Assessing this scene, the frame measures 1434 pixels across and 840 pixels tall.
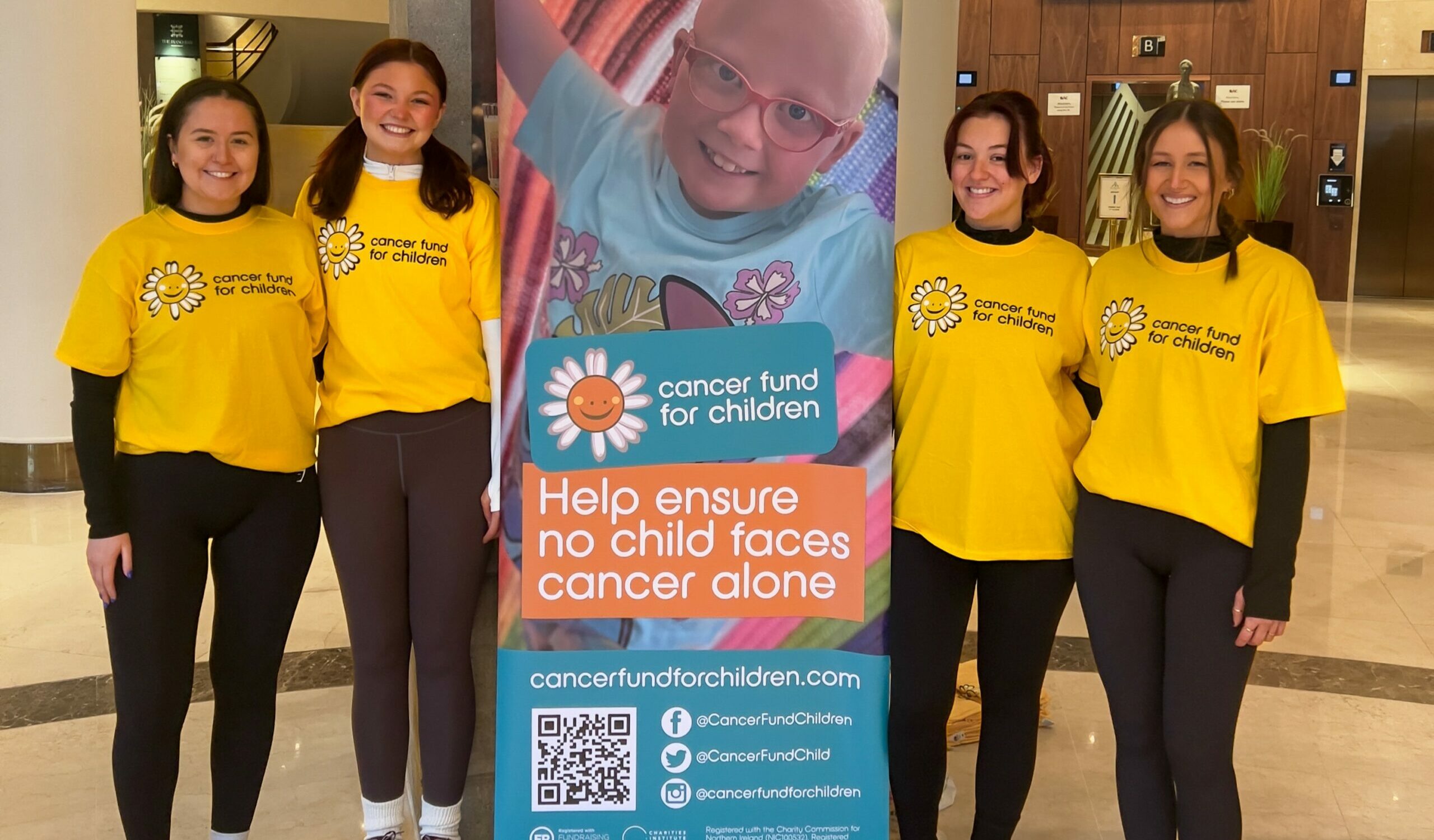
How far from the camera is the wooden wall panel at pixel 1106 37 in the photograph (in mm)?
14680

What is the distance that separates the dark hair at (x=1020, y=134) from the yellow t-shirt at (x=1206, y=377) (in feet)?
0.77

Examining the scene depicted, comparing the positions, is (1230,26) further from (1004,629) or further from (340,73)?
(1004,629)

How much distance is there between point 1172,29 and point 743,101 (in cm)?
1353

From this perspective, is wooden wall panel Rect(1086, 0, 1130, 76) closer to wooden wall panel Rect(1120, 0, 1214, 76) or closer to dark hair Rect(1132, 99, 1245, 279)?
wooden wall panel Rect(1120, 0, 1214, 76)

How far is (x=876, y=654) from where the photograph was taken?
2494 mm

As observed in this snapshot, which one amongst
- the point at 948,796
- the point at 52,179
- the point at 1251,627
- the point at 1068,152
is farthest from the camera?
the point at 1068,152

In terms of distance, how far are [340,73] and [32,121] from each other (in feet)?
28.0

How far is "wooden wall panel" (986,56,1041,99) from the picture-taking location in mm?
14906

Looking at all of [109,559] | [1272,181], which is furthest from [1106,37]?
[109,559]

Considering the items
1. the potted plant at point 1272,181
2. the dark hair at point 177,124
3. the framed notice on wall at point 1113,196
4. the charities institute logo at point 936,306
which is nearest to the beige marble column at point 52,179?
the dark hair at point 177,124

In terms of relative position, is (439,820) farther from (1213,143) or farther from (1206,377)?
(1213,143)

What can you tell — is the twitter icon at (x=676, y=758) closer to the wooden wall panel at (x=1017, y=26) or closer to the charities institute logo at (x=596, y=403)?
the charities institute logo at (x=596, y=403)

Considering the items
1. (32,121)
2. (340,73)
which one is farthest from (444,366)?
(340,73)

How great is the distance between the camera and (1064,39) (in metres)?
14.8
